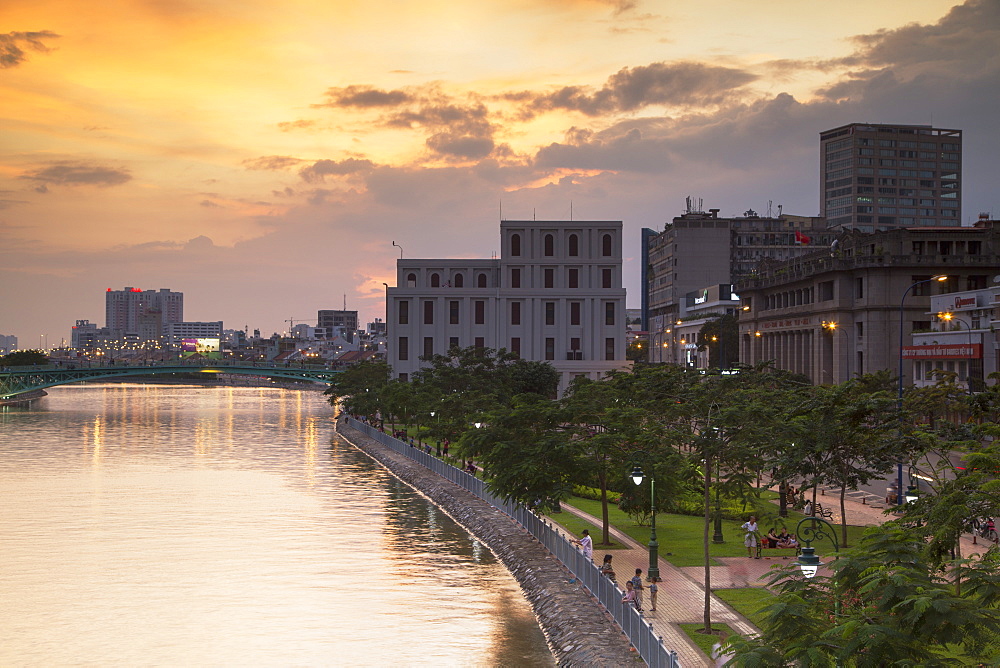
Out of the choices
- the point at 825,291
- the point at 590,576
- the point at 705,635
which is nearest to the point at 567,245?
the point at 825,291

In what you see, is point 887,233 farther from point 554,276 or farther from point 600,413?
point 600,413

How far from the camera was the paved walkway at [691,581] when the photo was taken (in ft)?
100

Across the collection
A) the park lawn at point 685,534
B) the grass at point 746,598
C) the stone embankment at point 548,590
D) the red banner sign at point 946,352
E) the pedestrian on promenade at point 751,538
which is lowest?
the stone embankment at point 548,590

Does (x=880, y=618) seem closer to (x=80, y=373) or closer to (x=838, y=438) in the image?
(x=838, y=438)

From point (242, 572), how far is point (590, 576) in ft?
64.0

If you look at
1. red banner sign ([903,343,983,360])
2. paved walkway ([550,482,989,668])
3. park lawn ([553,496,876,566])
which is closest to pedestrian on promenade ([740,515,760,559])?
park lawn ([553,496,876,566])

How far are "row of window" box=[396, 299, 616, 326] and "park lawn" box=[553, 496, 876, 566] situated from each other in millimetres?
77389

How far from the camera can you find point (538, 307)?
443 feet

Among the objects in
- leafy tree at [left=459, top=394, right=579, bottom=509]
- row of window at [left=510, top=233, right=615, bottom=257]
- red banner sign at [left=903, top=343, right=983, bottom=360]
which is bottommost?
leafy tree at [left=459, top=394, right=579, bottom=509]

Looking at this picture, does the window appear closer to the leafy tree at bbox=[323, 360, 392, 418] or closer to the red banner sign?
the red banner sign

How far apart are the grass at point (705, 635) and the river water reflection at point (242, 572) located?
580 centimetres

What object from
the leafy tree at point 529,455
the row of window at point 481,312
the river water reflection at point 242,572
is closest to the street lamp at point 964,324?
the row of window at point 481,312

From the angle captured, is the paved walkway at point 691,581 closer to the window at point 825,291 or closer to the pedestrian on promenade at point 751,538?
the pedestrian on promenade at point 751,538

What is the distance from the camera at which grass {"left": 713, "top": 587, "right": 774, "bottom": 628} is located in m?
33.2
